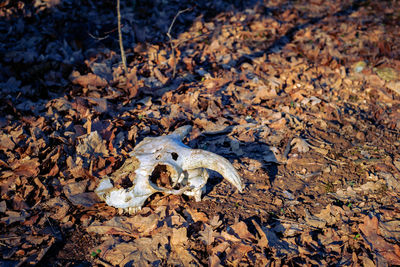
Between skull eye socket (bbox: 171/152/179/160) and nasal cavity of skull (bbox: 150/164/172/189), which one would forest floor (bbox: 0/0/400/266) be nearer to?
nasal cavity of skull (bbox: 150/164/172/189)

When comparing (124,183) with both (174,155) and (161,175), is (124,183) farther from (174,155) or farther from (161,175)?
(174,155)

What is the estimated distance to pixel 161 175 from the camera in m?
3.38

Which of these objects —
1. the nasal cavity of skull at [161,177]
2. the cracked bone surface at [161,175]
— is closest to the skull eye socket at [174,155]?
the cracked bone surface at [161,175]

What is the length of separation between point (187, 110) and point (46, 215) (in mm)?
2659

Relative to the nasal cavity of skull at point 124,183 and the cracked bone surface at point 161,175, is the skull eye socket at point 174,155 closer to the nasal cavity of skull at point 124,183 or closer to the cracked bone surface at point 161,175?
the cracked bone surface at point 161,175

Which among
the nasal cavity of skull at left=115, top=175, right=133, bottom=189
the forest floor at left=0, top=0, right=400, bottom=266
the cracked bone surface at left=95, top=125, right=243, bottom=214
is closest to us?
the forest floor at left=0, top=0, right=400, bottom=266

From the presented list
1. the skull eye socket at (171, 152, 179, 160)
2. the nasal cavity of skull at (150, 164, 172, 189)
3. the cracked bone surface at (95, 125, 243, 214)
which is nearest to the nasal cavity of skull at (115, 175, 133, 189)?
the cracked bone surface at (95, 125, 243, 214)

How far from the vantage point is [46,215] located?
325 centimetres

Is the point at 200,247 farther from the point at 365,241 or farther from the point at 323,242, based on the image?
the point at 365,241

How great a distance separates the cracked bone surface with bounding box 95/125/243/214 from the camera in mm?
3219

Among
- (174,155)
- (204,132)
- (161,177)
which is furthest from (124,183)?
(204,132)

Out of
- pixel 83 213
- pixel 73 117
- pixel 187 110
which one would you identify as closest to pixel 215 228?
pixel 83 213

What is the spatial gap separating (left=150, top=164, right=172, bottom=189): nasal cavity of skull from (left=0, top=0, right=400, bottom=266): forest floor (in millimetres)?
258

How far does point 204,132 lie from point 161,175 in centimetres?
134
